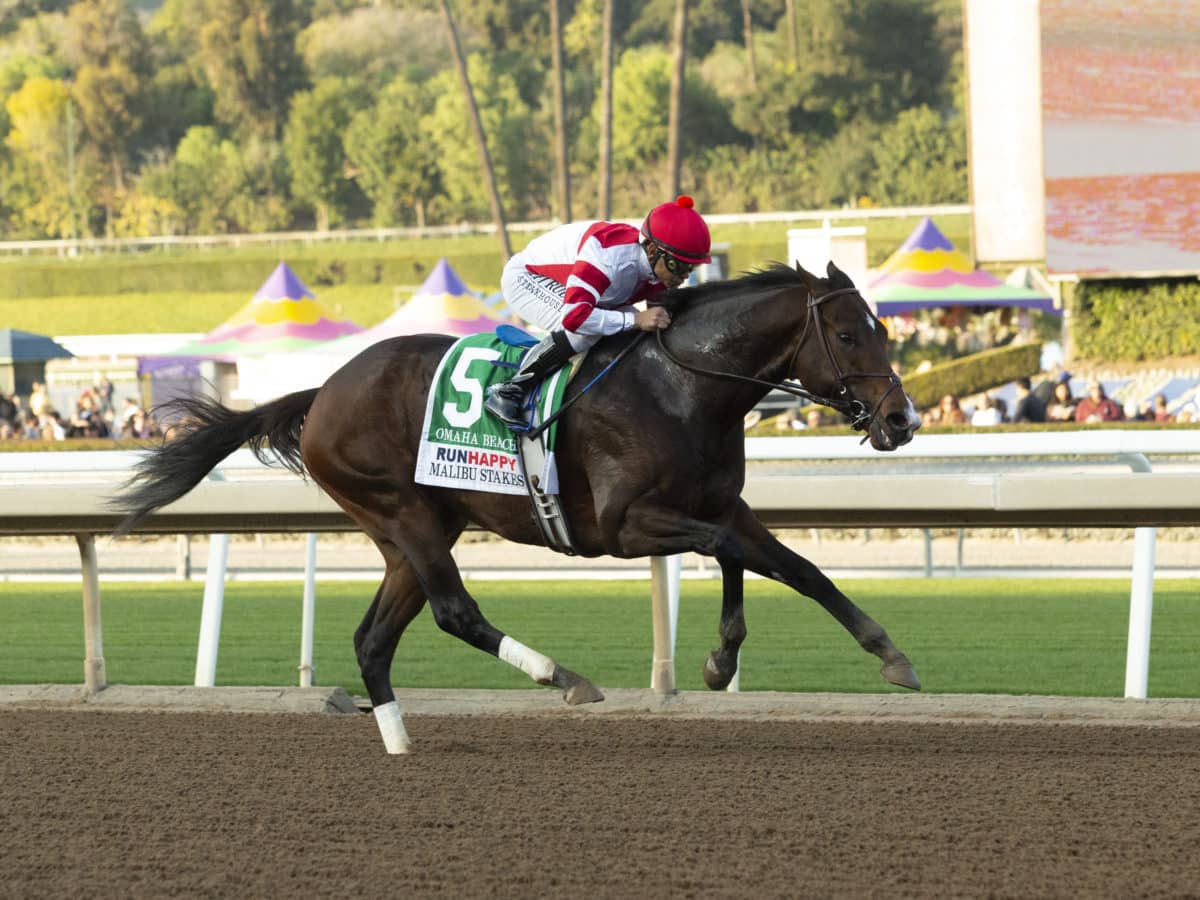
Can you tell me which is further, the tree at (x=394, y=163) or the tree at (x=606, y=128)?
the tree at (x=394, y=163)

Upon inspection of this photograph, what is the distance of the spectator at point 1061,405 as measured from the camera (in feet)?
54.6

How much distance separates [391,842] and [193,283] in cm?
5505

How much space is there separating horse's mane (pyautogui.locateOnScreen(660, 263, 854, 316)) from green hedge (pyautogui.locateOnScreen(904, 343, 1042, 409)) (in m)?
21.0

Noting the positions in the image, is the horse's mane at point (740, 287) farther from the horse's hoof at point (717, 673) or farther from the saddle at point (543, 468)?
the horse's hoof at point (717, 673)

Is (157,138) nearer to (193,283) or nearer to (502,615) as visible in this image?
(193,283)

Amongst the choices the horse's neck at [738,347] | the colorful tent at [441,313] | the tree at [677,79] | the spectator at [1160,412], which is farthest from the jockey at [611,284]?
the tree at [677,79]

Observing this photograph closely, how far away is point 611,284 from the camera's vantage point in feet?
17.5

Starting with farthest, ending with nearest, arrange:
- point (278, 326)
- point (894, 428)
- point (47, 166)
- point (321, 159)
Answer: point (47, 166) < point (321, 159) < point (278, 326) < point (894, 428)

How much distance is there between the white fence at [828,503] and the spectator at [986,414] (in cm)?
894

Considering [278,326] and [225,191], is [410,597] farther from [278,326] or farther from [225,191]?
[225,191]

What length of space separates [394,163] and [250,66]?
17.9 metres

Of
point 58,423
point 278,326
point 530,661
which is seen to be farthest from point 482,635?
point 278,326

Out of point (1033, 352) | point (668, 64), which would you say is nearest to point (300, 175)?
point (668, 64)

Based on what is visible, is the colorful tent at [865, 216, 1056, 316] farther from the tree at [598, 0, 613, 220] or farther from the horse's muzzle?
the horse's muzzle
